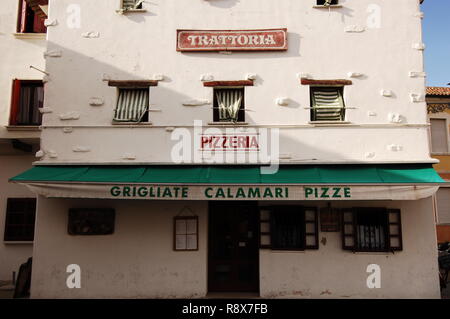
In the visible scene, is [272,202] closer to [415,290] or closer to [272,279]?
[272,279]

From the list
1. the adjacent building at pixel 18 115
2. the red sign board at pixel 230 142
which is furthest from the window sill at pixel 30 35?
the red sign board at pixel 230 142

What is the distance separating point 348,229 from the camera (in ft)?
29.5

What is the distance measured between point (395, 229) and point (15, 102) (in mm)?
12127

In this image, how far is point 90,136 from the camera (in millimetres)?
9430

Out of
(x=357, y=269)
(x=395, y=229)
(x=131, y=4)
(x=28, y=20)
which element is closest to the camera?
(x=357, y=269)

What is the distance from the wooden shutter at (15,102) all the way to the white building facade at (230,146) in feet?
8.51

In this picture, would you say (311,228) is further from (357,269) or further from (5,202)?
(5,202)

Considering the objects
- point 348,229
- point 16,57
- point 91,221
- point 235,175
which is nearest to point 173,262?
point 91,221

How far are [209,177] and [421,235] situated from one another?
559cm

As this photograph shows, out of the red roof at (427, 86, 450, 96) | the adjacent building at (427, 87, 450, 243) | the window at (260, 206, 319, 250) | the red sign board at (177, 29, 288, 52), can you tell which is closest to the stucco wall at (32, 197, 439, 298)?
the window at (260, 206, 319, 250)

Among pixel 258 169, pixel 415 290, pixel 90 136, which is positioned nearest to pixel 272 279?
pixel 258 169

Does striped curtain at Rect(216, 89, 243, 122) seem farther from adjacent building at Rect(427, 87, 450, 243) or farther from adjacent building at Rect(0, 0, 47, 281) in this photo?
adjacent building at Rect(427, 87, 450, 243)

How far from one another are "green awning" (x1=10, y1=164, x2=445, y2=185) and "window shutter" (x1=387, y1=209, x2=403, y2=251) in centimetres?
114

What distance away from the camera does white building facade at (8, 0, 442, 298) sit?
8.81 m
